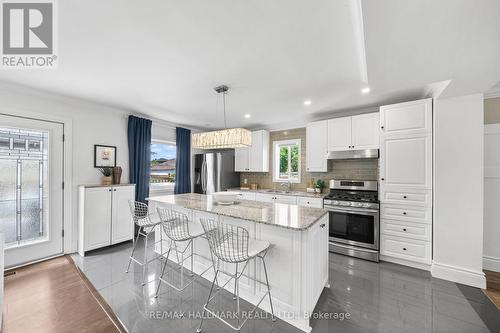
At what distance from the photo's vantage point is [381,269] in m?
2.98

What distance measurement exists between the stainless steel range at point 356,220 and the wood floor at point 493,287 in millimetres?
1141

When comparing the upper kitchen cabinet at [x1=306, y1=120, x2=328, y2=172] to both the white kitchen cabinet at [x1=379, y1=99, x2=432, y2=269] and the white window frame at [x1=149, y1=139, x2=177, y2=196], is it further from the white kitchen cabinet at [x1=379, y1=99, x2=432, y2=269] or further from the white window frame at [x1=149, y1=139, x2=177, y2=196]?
the white window frame at [x1=149, y1=139, x2=177, y2=196]

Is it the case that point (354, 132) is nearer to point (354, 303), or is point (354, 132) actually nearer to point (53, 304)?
point (354, 303)

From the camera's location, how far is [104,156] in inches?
151

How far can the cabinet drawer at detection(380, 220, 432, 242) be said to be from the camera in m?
2.92

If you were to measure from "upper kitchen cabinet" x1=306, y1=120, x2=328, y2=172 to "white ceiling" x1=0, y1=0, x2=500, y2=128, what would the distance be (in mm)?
953

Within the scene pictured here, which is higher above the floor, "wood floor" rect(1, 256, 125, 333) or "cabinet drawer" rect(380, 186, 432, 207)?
"cabinet drawer" rect(380, 186, 432, 207)

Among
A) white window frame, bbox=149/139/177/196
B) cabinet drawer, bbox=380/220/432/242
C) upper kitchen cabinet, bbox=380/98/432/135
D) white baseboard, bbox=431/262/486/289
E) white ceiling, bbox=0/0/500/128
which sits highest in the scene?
white ceiling, bbox=0/0/500/128

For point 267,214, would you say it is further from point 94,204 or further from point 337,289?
point 94,204

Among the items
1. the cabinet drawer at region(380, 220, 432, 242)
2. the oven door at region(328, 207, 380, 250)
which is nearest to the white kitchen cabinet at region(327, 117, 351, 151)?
the oven door at region(328, 207, 380, 250)

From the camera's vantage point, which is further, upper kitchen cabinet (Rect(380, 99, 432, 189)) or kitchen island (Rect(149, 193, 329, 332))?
upper kitchen cabinet (Rect(380, 99, 432, 189))

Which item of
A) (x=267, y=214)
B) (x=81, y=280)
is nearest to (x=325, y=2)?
(x=267, y=214)

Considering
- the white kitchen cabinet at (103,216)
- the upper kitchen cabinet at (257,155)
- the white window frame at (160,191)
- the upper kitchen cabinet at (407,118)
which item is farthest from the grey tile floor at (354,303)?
the upper kitchen cabinet at (257,155)

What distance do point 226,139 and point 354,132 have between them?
2.43 metres
